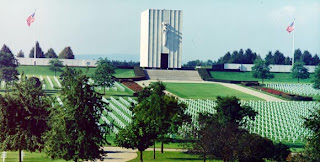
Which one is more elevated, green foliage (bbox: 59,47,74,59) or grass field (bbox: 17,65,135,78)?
green foliage (bbox: 59,47,74,59)

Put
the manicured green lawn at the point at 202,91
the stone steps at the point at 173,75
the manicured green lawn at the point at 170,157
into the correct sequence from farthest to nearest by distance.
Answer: the stone steps at the point at 173,75 → the manicured green lawn at the point at 202,91 → the manicured green lawn at the point at 170,157

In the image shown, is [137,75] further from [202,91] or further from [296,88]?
[296,88]

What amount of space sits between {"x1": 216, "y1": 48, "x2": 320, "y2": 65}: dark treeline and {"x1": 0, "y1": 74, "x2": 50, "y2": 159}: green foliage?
118 meters

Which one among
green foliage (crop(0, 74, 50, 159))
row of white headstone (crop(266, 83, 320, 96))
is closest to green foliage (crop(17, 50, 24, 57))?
row of white headstone (crop(266, 83, 320, 96))

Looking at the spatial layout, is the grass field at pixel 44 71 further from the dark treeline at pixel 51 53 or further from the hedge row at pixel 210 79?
the dark treeline at pixel 51 53

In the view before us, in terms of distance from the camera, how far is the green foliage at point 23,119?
31516 millimetres

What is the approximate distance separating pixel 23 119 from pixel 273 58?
129 m

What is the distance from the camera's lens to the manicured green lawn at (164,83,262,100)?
2934 inches

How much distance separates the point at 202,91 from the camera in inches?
3150

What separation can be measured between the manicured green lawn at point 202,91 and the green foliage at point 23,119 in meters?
41.8

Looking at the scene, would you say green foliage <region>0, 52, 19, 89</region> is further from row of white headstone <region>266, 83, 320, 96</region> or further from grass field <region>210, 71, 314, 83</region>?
row of white headstone <region>266, 83, 320, 96</region>

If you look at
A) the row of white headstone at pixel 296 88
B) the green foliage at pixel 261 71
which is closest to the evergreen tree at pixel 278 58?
the green foliage at pixel 261 71

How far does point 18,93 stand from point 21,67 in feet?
221

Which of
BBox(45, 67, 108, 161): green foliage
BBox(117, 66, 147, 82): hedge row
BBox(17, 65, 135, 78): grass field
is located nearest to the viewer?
BBox(45, 67, 108, 161): green foliage
